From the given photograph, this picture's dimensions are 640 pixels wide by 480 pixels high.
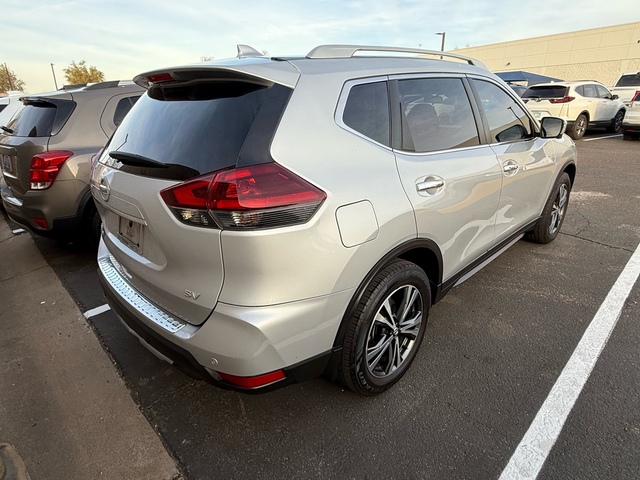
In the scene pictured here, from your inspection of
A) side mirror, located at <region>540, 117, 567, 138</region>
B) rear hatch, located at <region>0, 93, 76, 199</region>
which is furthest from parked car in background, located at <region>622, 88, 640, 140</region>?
rear hatch, located at <region>0, 93, 76, 199</region>

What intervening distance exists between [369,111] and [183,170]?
37.4 inches

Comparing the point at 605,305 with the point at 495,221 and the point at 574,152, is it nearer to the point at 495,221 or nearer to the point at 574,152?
the point at 495,221

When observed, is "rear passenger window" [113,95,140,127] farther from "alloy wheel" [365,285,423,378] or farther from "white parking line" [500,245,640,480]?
"white parking line" [500,245,640,480]

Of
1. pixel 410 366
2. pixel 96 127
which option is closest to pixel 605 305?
pixel 410 366

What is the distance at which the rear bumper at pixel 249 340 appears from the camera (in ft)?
5.09

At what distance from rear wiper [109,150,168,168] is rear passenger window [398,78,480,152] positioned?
4.05 feet

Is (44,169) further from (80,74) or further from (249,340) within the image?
(80,74)

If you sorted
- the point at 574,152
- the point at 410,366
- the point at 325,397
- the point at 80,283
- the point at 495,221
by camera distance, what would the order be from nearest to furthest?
the point at 325,397 → the point at 410,366 → the point at 495,221 → the point at 80,283 → the point at 574,152

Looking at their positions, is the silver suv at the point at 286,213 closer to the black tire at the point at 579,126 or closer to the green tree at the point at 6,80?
the black tire at the point at 579,126

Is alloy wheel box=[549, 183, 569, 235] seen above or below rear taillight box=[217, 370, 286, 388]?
below

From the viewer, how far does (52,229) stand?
371 centimetres

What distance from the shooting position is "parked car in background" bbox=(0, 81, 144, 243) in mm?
3592

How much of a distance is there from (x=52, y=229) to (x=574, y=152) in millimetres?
5378

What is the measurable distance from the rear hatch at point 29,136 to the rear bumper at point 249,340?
268 cm
